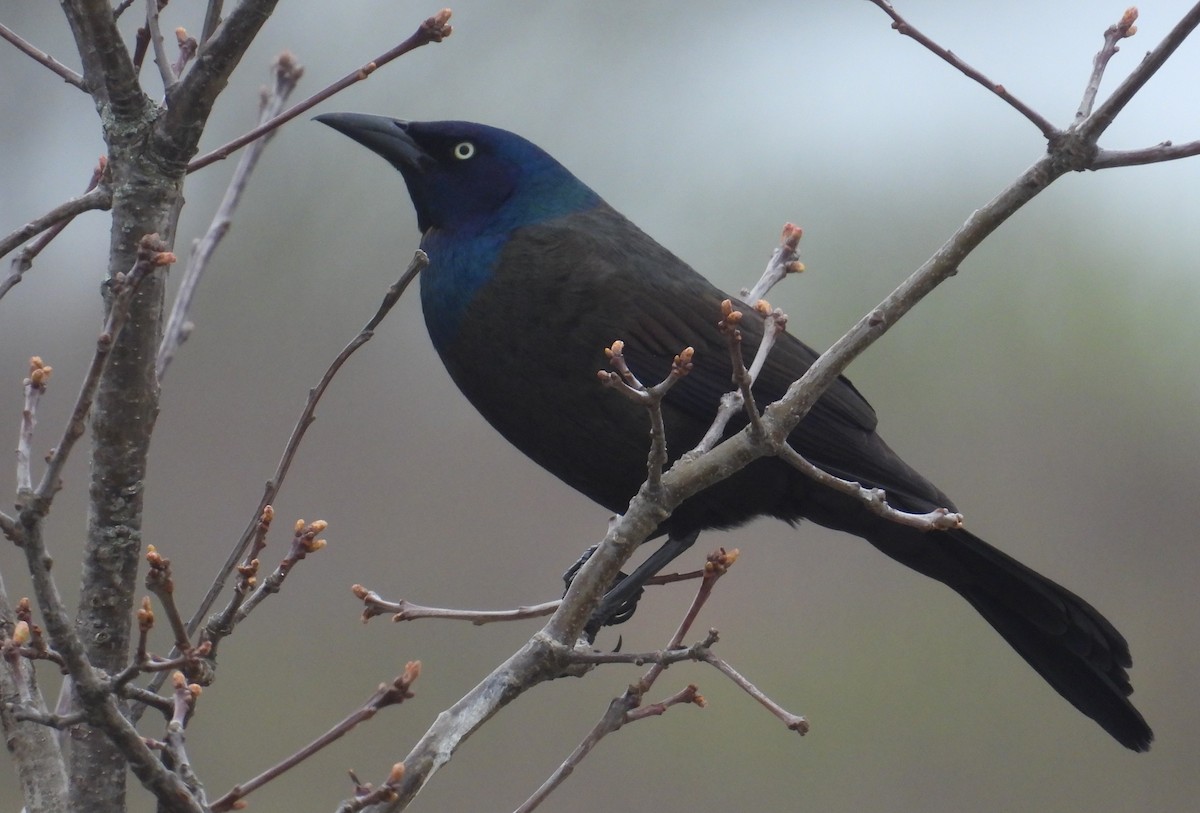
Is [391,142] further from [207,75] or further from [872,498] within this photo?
[872,498]

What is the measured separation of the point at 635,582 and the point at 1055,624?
0.93 metres

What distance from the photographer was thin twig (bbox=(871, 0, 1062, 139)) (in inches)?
60.3

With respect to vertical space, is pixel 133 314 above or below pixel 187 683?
above

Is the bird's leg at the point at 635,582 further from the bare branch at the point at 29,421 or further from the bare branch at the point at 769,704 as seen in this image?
the bare branch at the point at 29,421

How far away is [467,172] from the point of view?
9.23 ft

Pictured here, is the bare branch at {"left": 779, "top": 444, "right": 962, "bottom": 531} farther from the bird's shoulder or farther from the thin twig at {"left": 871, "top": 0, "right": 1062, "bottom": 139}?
the bird's shoulder

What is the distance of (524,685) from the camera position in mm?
1685

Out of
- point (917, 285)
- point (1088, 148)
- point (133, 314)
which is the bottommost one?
point (133, 314)

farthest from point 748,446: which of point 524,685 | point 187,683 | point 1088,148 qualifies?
point 187,683

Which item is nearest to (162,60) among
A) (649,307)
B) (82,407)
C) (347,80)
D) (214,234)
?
(347,80)

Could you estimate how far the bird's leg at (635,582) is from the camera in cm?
240

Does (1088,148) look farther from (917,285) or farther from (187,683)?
(187,683)

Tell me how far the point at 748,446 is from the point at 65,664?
886 mm

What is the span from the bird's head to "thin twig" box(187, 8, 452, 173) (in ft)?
3.89
